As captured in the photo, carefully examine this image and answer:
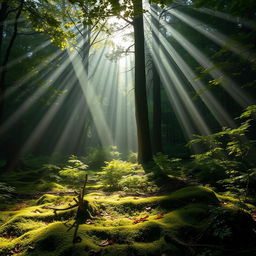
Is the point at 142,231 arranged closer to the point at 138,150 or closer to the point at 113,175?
the point at 113,175

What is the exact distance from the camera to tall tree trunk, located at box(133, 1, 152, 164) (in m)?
9.23

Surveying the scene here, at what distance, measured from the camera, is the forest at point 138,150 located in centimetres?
253

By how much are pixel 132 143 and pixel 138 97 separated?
31.9m

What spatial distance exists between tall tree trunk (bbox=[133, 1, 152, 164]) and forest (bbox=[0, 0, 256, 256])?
5 centimetres

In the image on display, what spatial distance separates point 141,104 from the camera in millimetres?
9438

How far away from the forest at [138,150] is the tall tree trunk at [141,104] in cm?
5

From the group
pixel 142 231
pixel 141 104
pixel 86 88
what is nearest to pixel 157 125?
pixel 141 104

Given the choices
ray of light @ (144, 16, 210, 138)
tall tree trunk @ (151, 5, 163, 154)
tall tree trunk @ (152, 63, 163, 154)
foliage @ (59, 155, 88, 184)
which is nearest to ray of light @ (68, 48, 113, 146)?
tall tree trunk @ (151, 5, 163, 154)

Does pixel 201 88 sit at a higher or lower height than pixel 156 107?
higher

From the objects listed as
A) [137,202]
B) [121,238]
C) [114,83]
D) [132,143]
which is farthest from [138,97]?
[132,143]

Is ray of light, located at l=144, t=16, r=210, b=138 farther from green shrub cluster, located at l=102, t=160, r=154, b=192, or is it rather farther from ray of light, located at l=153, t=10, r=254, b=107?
green shrub cluster, located at l=102, t=160, r=154, b=192

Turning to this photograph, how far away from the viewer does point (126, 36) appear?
46.7 ft

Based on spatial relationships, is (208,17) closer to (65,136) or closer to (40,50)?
(40,50)

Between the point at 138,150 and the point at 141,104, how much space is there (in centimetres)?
237
